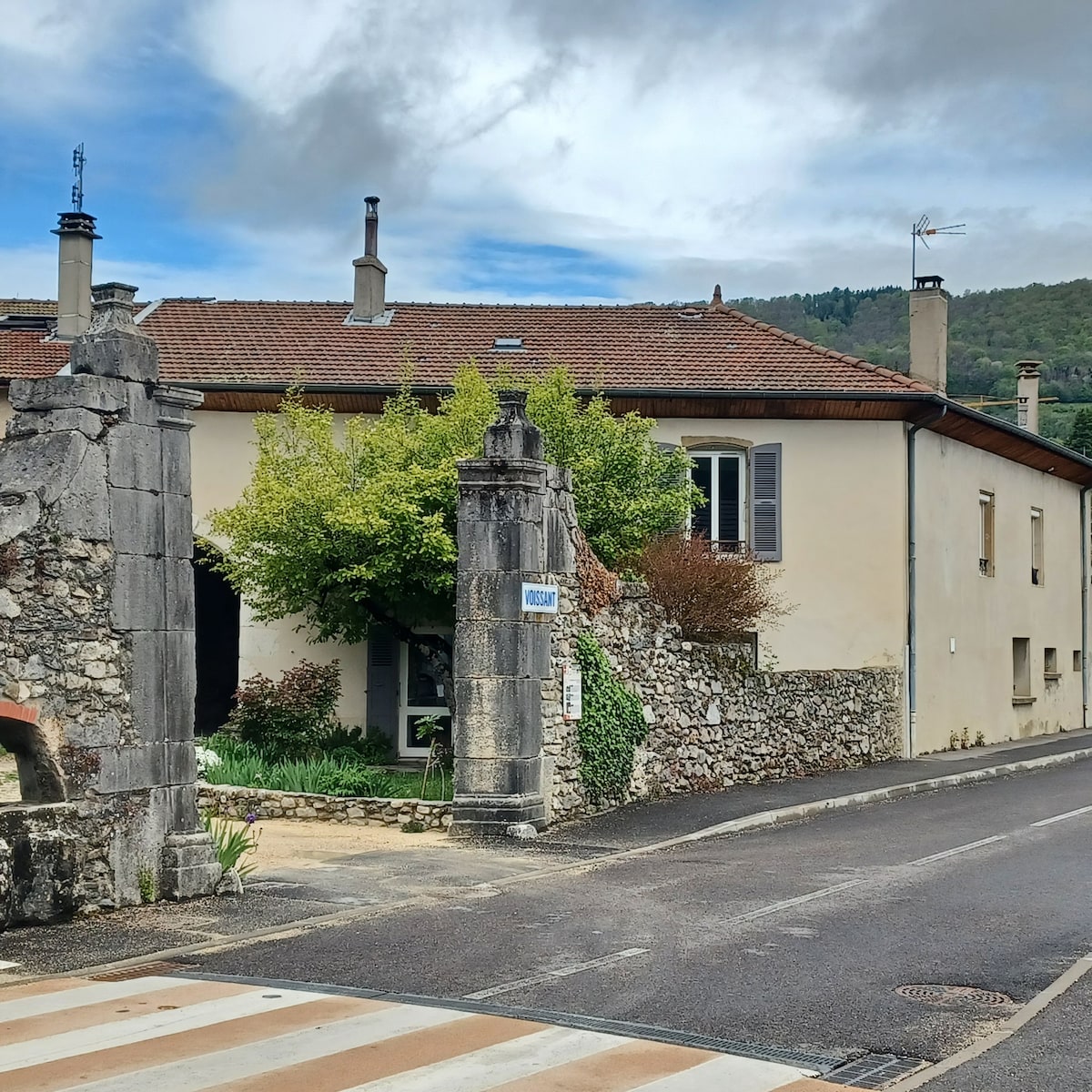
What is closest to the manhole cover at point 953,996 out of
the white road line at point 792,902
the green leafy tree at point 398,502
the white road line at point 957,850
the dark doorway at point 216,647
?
the white road line at point 792,902

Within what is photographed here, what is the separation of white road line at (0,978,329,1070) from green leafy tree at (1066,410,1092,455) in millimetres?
53616

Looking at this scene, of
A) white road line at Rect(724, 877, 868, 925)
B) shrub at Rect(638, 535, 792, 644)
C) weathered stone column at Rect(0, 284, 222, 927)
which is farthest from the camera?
shrub at Rect(638, 535, 792, 644)

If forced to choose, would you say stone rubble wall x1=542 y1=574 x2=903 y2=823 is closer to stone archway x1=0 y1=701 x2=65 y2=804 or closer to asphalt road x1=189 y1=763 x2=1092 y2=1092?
asphalt road x1=189 y1=763 x2=1092 y2=1092

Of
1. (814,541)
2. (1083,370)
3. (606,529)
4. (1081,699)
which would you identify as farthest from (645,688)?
(1083,370)

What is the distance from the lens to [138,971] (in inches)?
331

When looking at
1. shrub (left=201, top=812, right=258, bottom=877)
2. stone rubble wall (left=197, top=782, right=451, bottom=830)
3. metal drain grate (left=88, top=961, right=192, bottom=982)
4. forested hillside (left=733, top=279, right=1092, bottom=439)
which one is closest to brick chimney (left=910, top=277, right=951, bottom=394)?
stone rubble wall (left=197, top=782, right=451, bottom=830)

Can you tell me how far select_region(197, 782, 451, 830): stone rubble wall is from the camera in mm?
14727

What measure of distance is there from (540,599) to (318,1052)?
8.42 m

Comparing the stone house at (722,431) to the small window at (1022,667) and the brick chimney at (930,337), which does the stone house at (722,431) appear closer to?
the brick chimney at (930,337)

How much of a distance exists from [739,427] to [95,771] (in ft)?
50.8

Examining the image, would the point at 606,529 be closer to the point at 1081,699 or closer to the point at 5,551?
the point at 5,551

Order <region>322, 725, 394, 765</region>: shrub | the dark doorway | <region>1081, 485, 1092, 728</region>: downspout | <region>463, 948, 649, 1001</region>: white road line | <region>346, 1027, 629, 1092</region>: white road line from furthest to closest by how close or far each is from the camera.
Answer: <region>1081, 485, 1092, 728</region>: downspout → the dark doorway → <region>322, 725, 394, 765</region>: shrub → <region>463, 948, 649, 1001</region>: white road line → <region>346, 1027, 629, 1092</region>: white road line

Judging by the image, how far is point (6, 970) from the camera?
325 inches

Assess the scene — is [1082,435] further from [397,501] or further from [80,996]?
[80,996]
